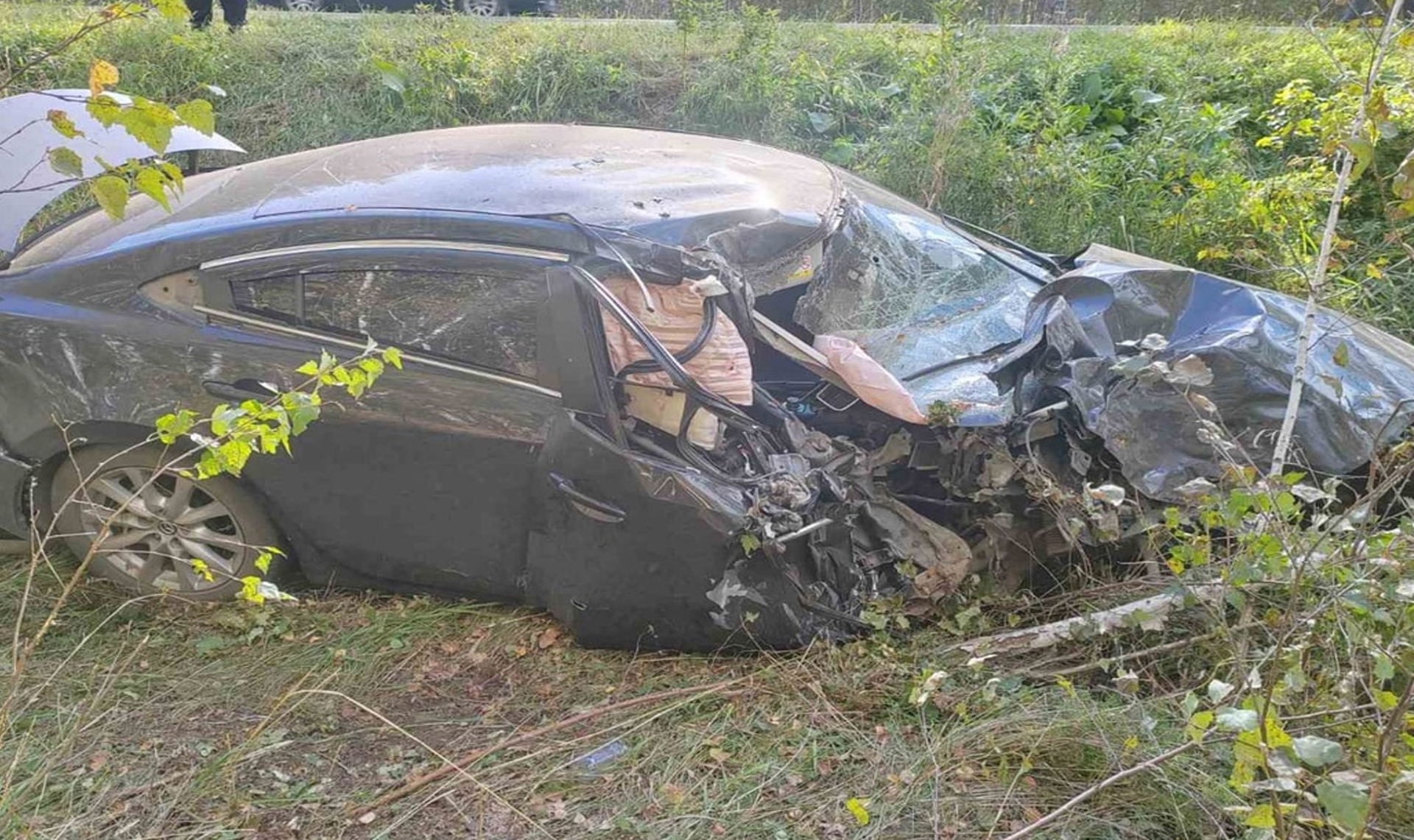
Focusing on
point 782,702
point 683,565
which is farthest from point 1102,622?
point 683,565

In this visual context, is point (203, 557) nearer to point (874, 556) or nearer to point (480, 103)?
point (874, 556)

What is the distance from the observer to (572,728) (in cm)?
272

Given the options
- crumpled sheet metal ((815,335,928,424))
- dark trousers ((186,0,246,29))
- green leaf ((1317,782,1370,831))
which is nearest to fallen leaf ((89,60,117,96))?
crumpled sheet metal ((815,335,928,424))

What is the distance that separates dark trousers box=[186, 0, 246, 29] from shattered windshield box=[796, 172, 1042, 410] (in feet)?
19.8

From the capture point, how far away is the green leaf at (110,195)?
5.38 ft

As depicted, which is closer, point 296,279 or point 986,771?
point 986,771

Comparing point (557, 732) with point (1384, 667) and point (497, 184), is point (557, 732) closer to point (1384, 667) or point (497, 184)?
point (497, 184)

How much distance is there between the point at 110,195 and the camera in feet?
5.38

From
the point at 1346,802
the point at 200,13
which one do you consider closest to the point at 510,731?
the point at 1346,802

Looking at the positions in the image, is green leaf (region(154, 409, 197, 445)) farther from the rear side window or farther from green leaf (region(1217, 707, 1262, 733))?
green leaf (region(1217, 707, 1262, 733))

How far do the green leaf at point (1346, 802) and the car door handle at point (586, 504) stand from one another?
1.74 meters

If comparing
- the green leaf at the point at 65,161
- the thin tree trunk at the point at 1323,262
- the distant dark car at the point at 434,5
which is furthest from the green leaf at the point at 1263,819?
the distant dark car at the point at 434,5

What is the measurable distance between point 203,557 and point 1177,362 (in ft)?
9.76

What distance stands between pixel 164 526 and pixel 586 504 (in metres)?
1.45
